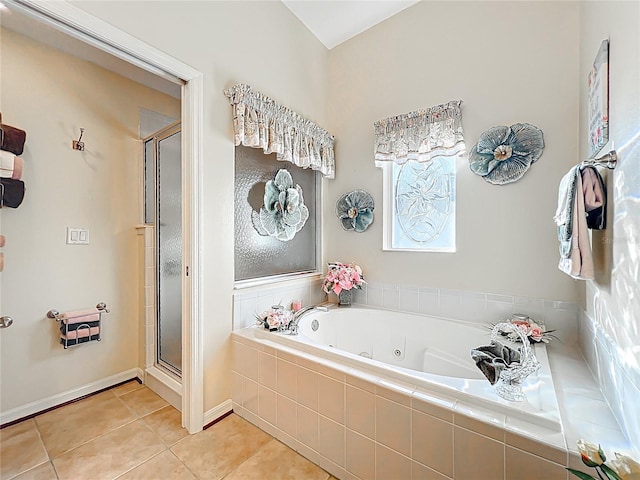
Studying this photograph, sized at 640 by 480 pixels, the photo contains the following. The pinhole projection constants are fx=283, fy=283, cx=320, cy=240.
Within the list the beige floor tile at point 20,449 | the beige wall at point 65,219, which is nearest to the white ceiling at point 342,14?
the beige wall at point 65,219

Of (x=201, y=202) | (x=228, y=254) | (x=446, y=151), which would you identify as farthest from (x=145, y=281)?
(x=446, y=151)

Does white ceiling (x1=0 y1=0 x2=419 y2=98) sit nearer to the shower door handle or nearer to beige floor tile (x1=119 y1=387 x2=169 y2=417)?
the shower door handle

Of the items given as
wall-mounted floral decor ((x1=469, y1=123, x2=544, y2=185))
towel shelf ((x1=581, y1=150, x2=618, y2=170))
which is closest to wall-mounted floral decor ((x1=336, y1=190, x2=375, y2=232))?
wall-mounted floral decor ((x1=469, y1=123, x2=544, y2=185))

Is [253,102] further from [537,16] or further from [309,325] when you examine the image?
[537,16]

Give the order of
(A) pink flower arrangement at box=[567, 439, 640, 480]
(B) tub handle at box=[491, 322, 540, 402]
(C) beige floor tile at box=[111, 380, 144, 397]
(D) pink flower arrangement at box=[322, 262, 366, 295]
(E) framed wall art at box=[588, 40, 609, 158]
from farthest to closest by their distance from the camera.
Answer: (D) pink flower arrangement at box=[322, 262, 366, 295]
(C) beige floor tile at box=[111, 380, 144, 397]
(E) framed wall art at box=[588, 40, 609, 158]
(B) tub handle at box=[491, 322, 540, 402]
(A) pink flower arrangement at box=[567, 439, 640, 480]

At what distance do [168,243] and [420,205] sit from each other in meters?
2.04

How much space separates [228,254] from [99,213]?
3.77 ft

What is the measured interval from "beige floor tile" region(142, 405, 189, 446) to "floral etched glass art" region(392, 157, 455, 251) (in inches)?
78.8

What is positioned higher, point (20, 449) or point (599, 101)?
point (599, 101)

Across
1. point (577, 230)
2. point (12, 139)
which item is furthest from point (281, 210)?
point (577, 230)

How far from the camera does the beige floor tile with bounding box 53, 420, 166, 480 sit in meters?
1.38

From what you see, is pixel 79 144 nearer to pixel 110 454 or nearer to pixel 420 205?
pixel 110 454

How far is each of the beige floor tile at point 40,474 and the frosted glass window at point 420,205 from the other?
2421 mm

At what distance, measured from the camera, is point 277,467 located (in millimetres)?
1420
